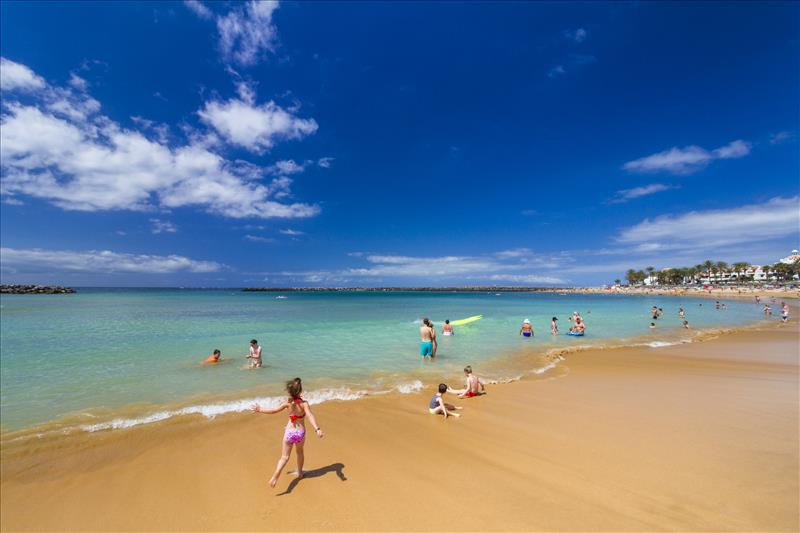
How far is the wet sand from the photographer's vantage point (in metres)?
4.38

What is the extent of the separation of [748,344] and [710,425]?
15893 millimetres

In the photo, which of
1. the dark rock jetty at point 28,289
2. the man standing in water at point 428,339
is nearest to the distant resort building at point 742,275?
the man standing in water at point 428,339

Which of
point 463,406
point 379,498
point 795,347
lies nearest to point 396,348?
point 463,406

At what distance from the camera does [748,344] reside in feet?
57.5

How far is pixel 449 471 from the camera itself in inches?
214

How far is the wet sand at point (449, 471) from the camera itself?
4375mm

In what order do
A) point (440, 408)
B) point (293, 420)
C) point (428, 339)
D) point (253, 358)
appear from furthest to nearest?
point (428, 339)
point (253, 358)
point (440, 408)
point (293, 420)

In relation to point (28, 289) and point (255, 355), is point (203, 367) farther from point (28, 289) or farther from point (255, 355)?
point (28, 289)

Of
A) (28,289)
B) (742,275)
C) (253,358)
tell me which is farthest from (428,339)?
(742,275)

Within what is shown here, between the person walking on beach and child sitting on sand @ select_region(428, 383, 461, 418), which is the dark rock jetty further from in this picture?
child sitting on sand @ select_region(428, 383, 461, 418)

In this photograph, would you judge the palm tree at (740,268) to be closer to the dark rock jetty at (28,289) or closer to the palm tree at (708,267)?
the palm tree at (708,267)

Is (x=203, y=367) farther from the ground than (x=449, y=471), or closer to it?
closer to it

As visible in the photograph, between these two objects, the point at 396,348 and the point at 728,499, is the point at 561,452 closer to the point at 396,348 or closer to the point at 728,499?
the point at 728,499

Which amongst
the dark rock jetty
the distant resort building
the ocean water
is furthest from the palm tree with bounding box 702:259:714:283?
the dark rock jetty
